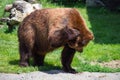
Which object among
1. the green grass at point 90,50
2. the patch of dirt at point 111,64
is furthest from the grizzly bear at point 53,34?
the patch of dirt at point 111,64

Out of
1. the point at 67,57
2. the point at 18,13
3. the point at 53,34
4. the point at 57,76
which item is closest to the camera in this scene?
the point at 53,34

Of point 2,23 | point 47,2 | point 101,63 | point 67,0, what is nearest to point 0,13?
point 2,23

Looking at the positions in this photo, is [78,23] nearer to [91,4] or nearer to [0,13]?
[0,13]

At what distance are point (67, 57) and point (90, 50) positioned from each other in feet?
9.86

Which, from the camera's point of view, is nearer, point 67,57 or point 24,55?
point 67,57

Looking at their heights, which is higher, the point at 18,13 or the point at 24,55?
the point at 24,55

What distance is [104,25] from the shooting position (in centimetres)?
1606

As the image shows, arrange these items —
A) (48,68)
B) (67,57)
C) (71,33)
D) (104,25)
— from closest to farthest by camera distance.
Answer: (71,33) < (67,57) < (48,68) < (104,25)

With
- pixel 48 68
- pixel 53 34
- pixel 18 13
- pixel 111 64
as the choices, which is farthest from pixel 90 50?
pixel 53 34

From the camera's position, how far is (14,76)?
9.08 metres

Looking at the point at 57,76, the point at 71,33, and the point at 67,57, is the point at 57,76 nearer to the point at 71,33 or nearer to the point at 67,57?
the point at 67,57

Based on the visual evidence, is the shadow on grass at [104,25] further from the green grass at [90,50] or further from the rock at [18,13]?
the rock at [18,13]

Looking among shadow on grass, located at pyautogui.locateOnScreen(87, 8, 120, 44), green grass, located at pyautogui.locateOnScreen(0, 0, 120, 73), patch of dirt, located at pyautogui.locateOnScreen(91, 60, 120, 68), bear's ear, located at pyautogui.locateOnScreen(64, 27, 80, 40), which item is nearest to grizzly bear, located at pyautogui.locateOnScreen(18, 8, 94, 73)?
bear's ear, located at pyautogui.locateOnScreen(64, 27, 80, 40)

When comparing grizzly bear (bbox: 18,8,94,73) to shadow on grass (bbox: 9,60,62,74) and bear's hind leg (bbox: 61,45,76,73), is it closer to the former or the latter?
bear's hind leg (bbox: 61,45,76,73)
